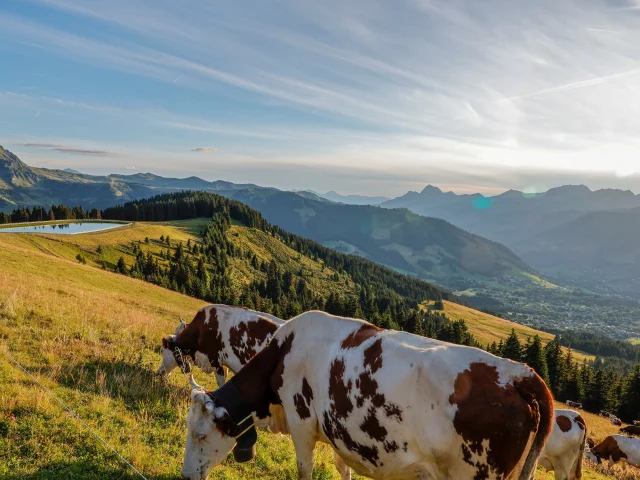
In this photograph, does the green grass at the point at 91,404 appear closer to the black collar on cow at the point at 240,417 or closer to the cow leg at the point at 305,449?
the black collar on cow at the point at 240,417

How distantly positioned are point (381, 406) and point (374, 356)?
0.72 m

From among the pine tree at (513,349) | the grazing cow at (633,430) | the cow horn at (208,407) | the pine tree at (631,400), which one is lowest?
the pine tree at (631,400)

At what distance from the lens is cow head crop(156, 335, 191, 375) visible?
12.8 metres

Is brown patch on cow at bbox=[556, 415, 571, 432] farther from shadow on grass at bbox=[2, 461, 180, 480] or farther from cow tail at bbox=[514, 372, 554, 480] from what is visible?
shadow on grass at bbox=[2, 461, 180, 480]

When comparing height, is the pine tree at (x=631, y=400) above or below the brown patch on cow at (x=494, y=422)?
below

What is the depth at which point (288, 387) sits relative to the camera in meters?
6.72

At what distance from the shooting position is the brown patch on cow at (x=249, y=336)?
12.0 meters

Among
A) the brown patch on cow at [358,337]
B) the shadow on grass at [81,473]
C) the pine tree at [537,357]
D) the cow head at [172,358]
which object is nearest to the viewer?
the shadow on grass at [81,473]

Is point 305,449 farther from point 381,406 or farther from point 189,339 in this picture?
point 189,339

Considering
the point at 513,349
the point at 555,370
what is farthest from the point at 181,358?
the point at 555,370

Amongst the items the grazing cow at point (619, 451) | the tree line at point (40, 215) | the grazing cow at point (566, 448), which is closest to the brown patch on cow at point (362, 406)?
the grazing cow at point (566, 448)

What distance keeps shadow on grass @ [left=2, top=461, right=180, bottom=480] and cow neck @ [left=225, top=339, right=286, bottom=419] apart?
6.47 feet

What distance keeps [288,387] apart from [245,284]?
366ft

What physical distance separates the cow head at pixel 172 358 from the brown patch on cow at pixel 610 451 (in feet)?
96.0
